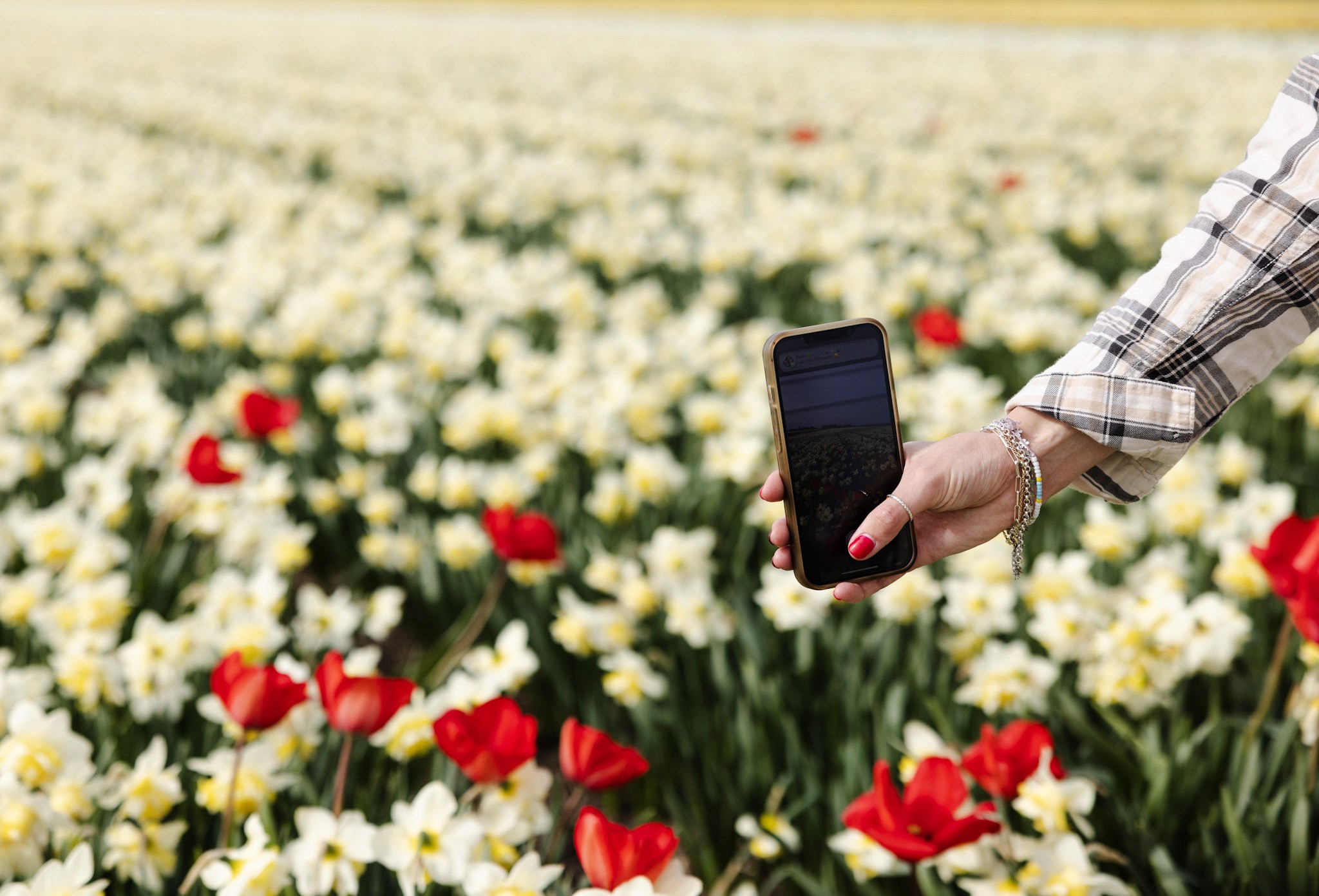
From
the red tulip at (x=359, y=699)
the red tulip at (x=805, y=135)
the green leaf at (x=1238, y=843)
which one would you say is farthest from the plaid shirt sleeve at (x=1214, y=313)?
the red tulip at (x=805, y=135)

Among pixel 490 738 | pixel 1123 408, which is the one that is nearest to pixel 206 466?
pixel 490 738

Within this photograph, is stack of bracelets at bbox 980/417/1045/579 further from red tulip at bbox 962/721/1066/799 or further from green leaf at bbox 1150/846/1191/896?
green leaf at bbox 1150/846/1191/896

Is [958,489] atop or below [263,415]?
atop

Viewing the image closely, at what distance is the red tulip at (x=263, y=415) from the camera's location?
2.61 metres

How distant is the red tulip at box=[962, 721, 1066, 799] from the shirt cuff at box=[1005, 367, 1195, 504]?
43 centimetres

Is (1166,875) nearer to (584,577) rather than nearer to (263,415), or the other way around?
(584,577)

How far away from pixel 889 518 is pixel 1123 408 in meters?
0.37

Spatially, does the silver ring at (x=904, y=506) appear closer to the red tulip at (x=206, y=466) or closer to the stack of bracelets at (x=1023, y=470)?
the stack of bracelets at (x=1023, y=470)

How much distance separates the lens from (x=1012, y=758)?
1.37m

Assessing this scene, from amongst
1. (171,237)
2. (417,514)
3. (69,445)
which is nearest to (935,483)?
(417,514)

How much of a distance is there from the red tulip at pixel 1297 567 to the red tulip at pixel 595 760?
1.00 meters

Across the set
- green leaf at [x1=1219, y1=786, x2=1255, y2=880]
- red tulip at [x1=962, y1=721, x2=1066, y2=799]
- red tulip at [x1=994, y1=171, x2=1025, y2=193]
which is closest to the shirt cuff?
red tulip at [x1=962, y1=721, x2=1066, y2=799]

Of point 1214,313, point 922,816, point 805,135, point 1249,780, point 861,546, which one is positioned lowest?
point 1249,780

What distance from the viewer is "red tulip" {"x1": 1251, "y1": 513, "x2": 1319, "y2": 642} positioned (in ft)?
4.64
